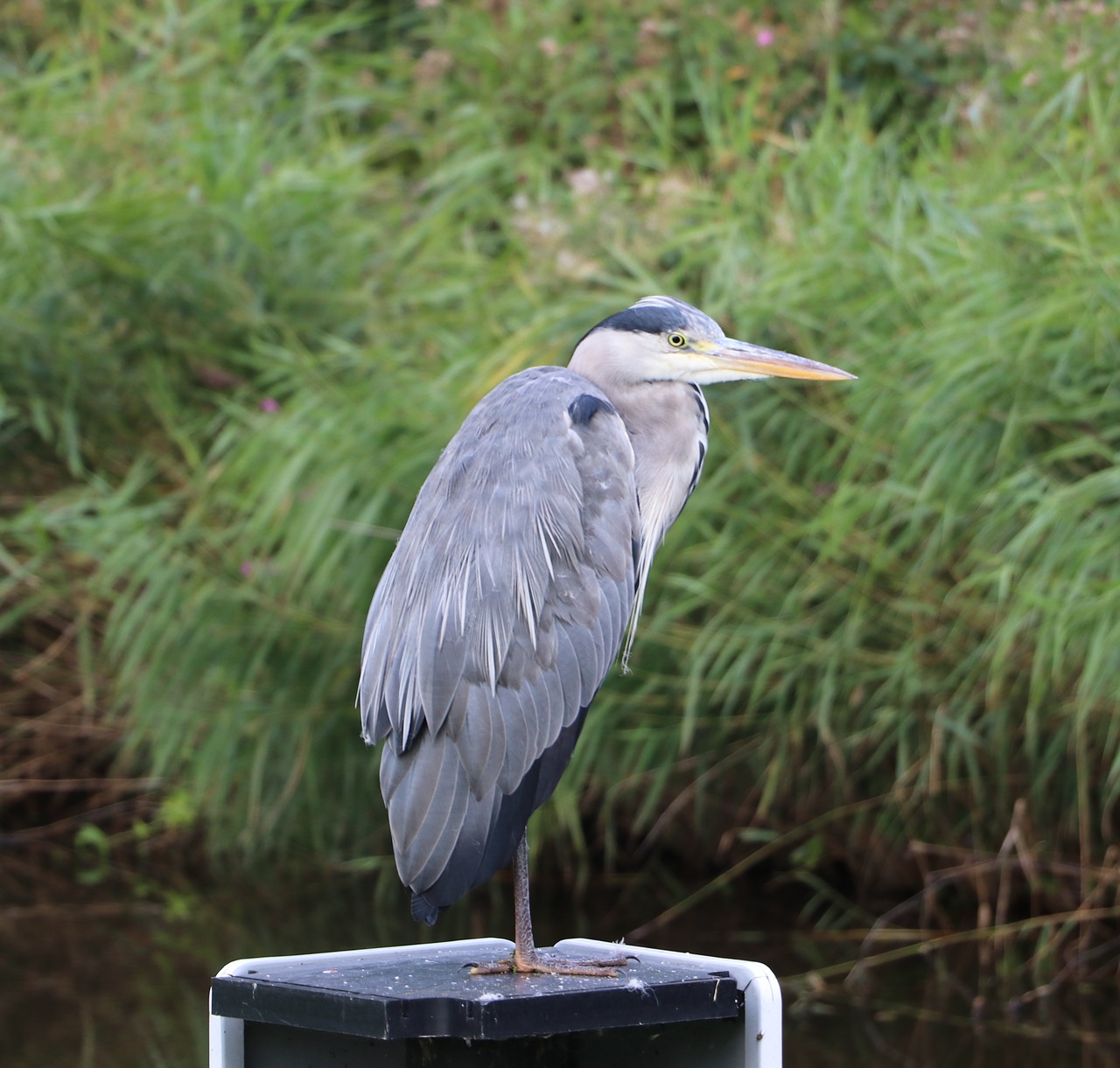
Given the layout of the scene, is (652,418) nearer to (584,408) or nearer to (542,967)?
(584,408)

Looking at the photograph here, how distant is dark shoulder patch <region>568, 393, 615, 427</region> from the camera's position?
86.1 inches

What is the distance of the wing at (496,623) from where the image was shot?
1.96 meters

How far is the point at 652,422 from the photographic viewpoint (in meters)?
2.39

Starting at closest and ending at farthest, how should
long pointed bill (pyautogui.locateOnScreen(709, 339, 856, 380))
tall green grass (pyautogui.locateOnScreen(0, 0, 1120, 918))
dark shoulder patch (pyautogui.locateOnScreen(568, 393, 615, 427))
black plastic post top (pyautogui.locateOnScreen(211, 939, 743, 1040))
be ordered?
1. black plastic post top (pyautogui.locateOnScreen(211, 939, 743, 1040))
2. dark shoulder patch (pyautogui.locateOnScreen(568, 393, 615, 427))
3. long pointed bill (pyautogui.locateOnScreen(709, 339, 856, 380))
4. tall green grass (pyautogui.locateOnScreen(0, 0, 1120, 918))

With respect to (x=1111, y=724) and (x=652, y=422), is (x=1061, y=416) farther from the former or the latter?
(x=652, y=422)

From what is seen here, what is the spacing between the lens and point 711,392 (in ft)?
13.9

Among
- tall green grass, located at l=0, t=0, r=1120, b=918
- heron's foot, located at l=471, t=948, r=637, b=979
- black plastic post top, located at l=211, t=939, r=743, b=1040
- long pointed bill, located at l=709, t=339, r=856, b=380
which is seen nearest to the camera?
black plastic post top, located at l=211, t=939, r=743, b=1040

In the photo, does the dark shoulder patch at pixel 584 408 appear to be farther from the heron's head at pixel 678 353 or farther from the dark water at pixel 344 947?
the dark water at pixel 344 947

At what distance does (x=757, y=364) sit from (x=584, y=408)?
288 mm

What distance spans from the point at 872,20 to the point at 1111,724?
358cm

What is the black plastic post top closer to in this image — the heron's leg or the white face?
the heron's leg

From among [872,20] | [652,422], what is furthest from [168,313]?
[652,422]

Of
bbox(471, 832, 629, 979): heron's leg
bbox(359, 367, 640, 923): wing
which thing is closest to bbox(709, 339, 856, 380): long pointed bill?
bbox(359, 367, 640, 923): wing

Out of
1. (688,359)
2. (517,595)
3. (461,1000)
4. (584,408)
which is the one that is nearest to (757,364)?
(688,359)
